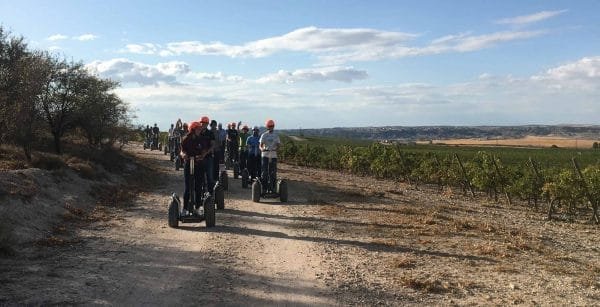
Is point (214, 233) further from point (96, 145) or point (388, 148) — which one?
point (388, 148)

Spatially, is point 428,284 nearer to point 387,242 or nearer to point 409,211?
point 387,242

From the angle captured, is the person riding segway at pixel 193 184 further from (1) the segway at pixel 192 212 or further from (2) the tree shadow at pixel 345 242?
(2) the tree shadow at pixel 345 242

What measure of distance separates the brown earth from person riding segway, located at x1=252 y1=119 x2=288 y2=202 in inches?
43.4

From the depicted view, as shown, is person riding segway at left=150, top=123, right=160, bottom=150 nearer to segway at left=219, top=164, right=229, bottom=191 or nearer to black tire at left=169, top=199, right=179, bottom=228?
segway at left=219, top=164, right=229, bottom=191

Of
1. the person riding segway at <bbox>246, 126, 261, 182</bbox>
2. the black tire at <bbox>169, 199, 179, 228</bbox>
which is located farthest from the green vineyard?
the black tire at <bbox>169, 199, 179, 228</bbox>

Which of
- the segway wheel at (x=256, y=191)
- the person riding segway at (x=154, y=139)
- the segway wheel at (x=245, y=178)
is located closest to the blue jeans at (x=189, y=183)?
the segway wheel at (x=256, y=191)

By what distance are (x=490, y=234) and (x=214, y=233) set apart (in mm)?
5584

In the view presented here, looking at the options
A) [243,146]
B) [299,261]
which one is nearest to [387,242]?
[299,261]

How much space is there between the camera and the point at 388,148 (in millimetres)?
27234

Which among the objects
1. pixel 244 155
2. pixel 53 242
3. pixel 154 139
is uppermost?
pixel 154 139

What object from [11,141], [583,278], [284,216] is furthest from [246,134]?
[583,278]

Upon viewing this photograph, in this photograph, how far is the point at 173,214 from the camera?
32.1 ft

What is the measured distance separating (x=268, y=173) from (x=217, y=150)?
7.20 ft

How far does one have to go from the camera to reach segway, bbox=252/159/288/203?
44.6 feet
